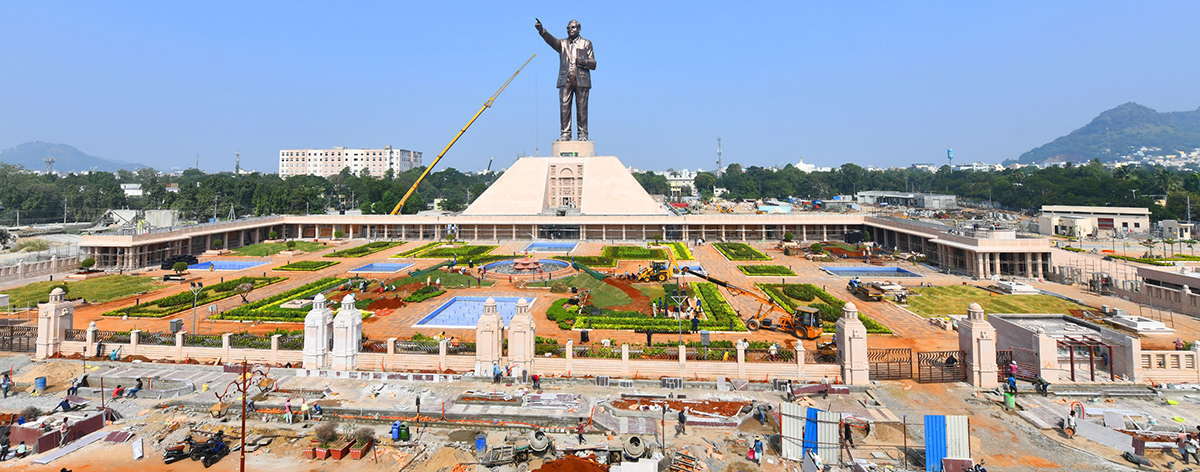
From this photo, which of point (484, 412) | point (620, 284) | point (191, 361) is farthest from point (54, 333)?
point (620, 284)

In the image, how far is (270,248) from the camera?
52.1m

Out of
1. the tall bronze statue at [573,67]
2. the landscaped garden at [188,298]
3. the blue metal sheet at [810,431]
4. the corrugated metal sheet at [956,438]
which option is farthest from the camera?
the tall bronze statue at [573,67]

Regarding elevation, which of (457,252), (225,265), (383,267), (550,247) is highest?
(550,247)

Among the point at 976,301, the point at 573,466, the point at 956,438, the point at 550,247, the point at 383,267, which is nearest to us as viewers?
the point at 573,466

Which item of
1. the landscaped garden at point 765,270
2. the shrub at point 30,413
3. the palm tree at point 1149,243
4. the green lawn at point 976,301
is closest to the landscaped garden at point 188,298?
the shrub at point 30,413

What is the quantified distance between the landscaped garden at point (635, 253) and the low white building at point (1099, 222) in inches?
1714

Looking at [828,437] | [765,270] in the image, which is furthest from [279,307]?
[765,270]

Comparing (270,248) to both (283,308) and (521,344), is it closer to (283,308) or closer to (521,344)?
(283,308)

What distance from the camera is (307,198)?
7575cm

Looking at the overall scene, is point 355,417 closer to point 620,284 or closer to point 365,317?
point 365,317

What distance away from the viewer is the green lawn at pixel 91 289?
29.5m

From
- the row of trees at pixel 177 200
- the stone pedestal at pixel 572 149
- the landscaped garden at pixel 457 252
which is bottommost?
the landscaped garden at pixel 457 252

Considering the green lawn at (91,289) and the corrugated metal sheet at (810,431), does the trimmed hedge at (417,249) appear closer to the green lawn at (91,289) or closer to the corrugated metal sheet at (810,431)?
the green lawn at (91,289)

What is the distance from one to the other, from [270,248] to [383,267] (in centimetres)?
1870
